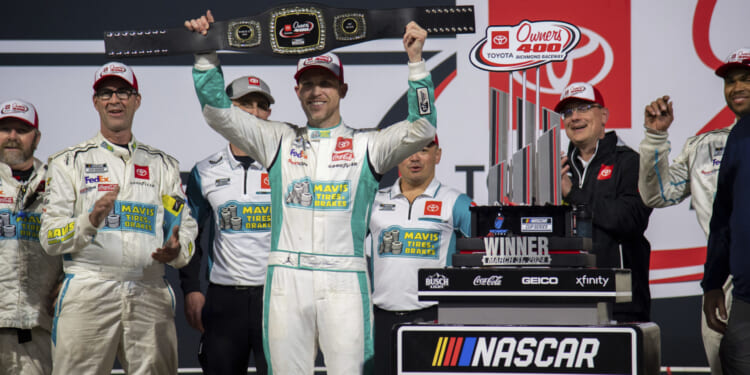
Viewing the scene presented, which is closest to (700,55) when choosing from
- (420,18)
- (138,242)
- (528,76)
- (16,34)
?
(528,76)

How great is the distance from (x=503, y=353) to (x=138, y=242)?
1757mm

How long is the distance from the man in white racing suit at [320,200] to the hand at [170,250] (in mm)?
589

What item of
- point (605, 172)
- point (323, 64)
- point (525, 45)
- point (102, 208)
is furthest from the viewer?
point (605, 172)

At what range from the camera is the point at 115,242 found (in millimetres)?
3201

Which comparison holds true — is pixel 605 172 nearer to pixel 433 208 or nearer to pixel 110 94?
pixel 433 208

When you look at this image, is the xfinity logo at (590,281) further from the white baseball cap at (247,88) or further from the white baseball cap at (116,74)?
the white baseball cap at (116,74)

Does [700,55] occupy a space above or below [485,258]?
above

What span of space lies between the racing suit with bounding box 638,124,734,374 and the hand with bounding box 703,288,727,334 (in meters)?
0.53

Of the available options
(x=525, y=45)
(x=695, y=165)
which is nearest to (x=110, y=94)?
(x=525, y=45)

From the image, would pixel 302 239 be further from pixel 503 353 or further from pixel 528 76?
pixel 528 76

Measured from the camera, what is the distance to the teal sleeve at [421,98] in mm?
2564

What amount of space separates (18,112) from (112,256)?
0.97 meters

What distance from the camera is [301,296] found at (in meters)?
2.56

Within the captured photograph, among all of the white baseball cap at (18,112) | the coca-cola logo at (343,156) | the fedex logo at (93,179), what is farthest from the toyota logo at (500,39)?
the white baseball cap at (18,112)
